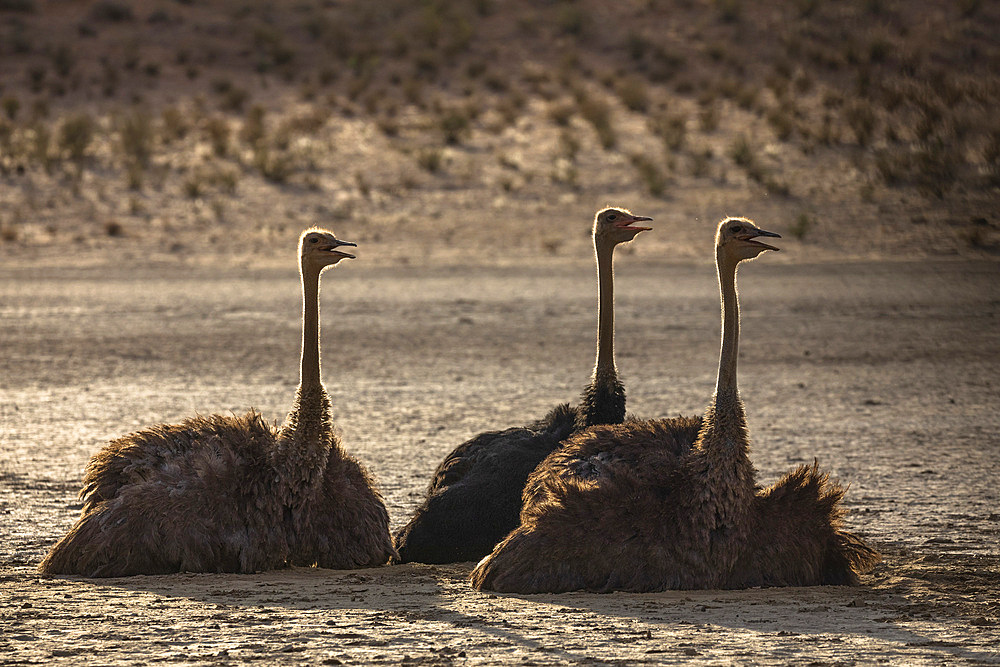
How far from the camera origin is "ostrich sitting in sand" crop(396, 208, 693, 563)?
7.46 meters

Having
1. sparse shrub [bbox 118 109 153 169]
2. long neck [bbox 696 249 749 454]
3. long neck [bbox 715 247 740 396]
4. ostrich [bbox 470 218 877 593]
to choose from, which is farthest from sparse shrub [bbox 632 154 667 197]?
ostrich [bbox 470 218 877 593]

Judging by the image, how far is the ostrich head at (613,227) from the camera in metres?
8.75

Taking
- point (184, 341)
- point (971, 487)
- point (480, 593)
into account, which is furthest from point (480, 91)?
point (480, 593)

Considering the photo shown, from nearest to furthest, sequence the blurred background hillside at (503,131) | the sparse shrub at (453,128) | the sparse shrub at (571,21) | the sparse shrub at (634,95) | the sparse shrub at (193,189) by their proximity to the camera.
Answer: the blurred background hillside at (503,131)
the sparse shrub at (193,189)
the sparse shrub at (453,128)
the sparse shrub at (634,95)
the sparse shrub at (571,21)

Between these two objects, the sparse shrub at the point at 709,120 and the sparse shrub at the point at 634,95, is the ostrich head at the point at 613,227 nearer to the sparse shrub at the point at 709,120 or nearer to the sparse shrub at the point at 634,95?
the sparse shrub at the point at 709,120

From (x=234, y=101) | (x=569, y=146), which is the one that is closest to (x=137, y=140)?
(x=234, y=101)

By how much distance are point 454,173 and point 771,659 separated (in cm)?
2159

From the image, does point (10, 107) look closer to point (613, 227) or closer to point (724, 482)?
point (613, 227)

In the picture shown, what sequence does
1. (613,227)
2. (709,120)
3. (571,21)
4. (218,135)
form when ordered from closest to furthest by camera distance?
(613,227) < (218,135) < (709,120) < (571,21)

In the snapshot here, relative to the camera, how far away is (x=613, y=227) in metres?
8.77

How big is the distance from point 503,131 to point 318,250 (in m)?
22.5

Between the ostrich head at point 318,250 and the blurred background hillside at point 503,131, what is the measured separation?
10951 mm

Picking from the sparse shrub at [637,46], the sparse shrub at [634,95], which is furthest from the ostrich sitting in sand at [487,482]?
the sparse shrub at [637,46]

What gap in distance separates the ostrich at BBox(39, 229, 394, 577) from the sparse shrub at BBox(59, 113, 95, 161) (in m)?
20.7
